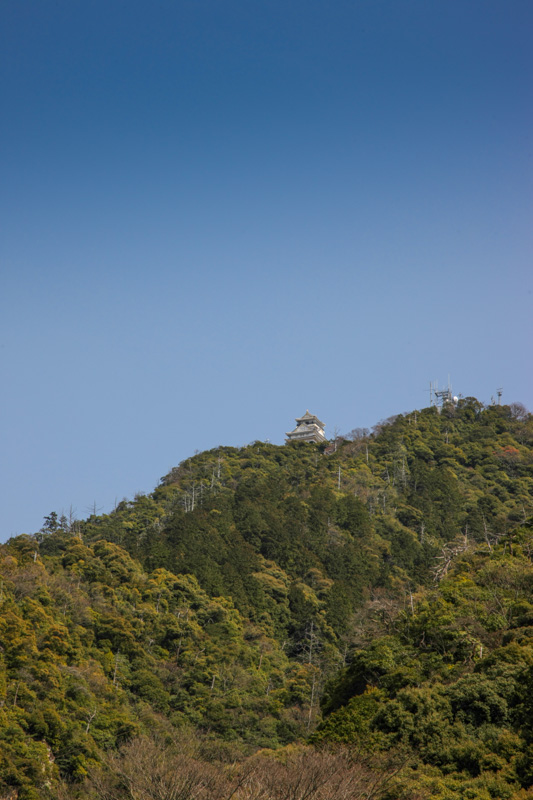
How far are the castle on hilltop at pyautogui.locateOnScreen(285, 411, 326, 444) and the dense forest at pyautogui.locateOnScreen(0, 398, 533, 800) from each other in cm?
1039

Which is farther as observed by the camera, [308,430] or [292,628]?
[308,430]

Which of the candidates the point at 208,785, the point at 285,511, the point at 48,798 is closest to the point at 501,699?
the point at 208,785

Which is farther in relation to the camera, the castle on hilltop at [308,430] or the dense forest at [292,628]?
the castle on hilltop at [308,430]

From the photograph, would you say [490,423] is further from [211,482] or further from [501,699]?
[501,699]

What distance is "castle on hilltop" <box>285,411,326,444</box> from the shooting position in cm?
9988

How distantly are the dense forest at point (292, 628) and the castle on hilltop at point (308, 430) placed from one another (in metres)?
10.4

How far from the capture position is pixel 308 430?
331 ft

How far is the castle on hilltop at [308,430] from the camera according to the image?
328 feet

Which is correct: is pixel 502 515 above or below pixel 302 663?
above

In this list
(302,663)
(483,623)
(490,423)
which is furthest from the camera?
(490,423)

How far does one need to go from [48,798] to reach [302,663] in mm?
21869

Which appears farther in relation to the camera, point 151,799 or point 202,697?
point 202,697

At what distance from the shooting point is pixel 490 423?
86.0 meters

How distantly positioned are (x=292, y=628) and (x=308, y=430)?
156 ft
